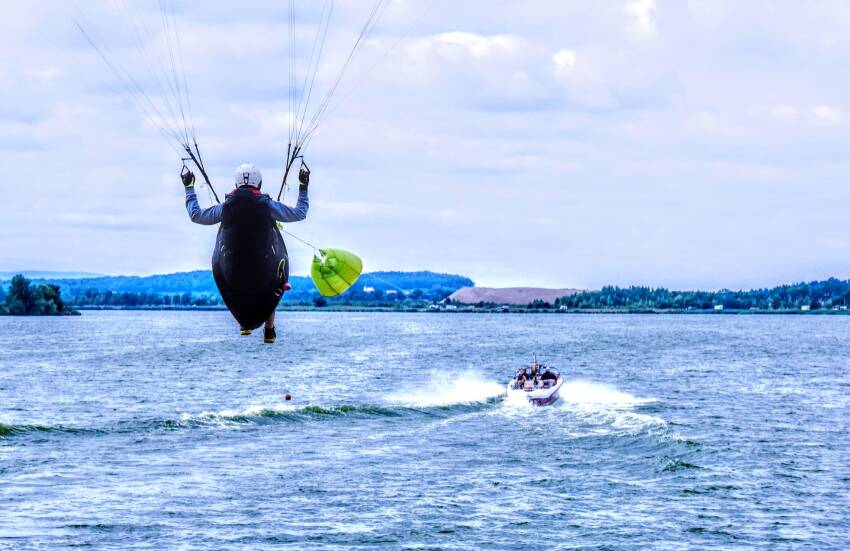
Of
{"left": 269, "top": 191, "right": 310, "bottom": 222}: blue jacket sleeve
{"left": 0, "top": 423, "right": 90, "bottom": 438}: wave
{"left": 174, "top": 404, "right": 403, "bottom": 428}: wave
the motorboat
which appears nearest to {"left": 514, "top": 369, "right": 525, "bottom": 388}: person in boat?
the motorboat

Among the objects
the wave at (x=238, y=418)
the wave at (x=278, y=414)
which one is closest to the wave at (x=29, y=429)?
the wave at (x=238, y=418)

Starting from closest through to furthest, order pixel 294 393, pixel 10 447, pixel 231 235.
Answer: pixel 231 235 → pixel 10 447 → pixel 294 393

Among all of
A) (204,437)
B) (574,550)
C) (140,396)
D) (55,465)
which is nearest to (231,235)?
(574,550)

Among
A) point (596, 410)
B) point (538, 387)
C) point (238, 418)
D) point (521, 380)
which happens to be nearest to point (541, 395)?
point (538, 387)

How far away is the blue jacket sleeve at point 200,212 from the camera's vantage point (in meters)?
18.0

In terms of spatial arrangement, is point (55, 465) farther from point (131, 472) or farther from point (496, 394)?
point (496, 394)

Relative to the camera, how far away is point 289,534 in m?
50.2

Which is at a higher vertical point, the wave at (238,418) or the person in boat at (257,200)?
the person in boat at (257,200)

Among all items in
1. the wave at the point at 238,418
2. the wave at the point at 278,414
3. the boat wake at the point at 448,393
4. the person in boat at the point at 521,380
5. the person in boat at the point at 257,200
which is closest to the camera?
the person in boat at the point at 257,200

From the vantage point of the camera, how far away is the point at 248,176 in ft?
58.5

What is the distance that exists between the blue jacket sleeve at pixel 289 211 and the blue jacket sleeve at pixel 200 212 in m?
0.85

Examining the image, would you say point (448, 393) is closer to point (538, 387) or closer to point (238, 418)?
point (538, 387)

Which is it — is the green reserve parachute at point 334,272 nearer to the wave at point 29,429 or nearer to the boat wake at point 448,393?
the wave at point 29,429

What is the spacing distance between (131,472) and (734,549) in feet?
108
